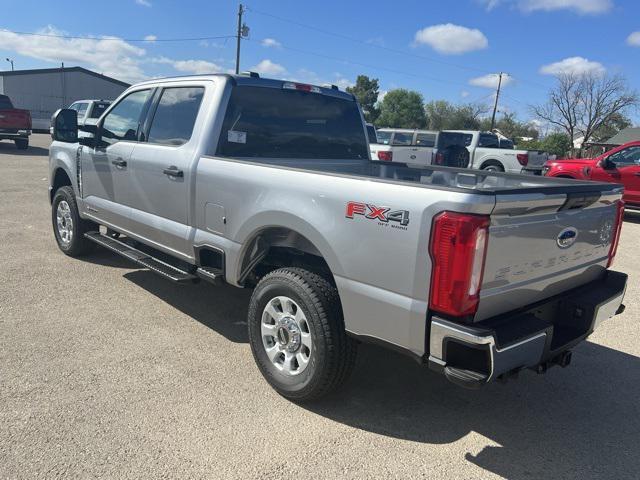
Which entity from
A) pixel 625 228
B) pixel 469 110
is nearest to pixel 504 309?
pixel 625 228

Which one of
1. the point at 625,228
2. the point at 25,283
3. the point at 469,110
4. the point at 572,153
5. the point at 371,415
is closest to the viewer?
the point at 371,415

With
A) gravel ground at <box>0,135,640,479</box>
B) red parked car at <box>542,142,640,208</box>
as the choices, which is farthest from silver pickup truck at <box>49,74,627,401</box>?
red parked car at <box>542,142,640,208</box>

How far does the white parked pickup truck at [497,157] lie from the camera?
16.0 meters

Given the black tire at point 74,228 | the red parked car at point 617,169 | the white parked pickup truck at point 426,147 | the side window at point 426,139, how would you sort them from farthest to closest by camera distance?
the side window at point 426,139
the white parked pickup truck at point 426,147
the red parked car at point 617,169
the black tire at point 74,228

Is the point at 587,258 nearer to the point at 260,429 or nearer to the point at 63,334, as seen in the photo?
the point at 260,429

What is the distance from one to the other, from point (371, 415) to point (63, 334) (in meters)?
2.55

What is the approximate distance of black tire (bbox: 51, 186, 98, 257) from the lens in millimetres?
5898

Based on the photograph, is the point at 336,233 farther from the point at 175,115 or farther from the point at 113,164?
the point at 113,164

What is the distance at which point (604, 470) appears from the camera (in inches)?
110

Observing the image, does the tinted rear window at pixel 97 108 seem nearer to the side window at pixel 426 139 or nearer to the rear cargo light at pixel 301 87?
the side window at pixel 426 139

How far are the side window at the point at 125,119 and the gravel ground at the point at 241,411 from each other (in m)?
1.59

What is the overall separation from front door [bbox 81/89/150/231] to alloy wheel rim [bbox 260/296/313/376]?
2.16 meters

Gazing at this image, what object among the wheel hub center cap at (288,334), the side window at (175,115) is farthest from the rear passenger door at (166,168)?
the wheel hub center cap at (288,334)

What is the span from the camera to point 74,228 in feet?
19.6
